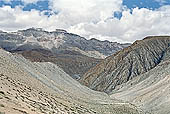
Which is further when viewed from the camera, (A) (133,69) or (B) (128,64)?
(B) (128,64)

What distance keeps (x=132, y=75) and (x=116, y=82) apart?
6.76 metres

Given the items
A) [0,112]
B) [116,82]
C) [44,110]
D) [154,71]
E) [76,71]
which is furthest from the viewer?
[76,71]

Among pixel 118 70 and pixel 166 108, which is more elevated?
pixel 118 70

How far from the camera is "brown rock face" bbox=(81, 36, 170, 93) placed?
10138 centimetres

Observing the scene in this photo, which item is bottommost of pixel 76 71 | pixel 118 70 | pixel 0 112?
pixel 0 112

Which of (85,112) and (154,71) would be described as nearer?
(85,112)

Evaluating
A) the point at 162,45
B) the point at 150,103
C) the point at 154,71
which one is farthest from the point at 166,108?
the point at 162,45

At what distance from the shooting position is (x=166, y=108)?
47688 mm

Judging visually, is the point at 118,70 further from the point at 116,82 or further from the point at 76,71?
the point at 76,71

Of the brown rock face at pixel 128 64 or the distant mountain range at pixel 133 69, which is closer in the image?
the distant mountain range at pixel 133 69

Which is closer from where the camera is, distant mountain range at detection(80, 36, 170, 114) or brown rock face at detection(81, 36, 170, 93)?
distant mountain range at detection(80, 36, 170, 114)

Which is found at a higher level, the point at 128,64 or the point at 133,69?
the point at 128,64

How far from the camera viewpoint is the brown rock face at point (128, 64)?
3991 inches

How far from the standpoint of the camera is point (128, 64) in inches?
4188
